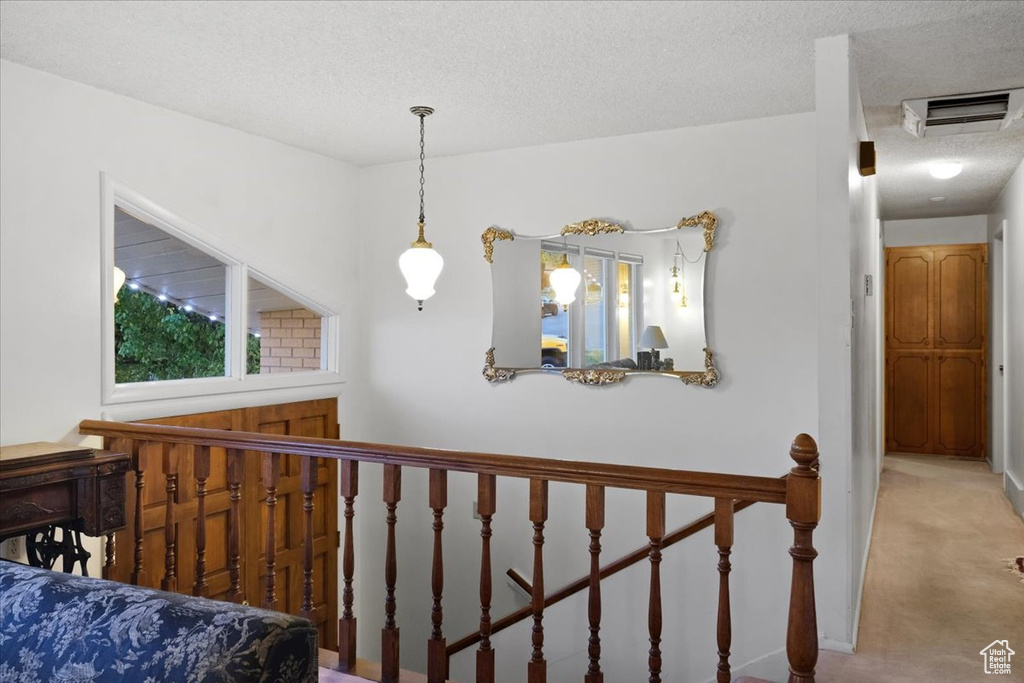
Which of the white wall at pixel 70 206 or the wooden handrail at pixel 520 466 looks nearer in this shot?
the wooden handrail at pixel 520 466

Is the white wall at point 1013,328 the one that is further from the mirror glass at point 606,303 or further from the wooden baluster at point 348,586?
the wooden baluster at point 348,586

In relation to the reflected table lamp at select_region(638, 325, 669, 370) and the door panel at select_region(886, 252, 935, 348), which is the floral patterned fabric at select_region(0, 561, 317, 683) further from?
the door panel at select_region(886, 252, 935, 348)

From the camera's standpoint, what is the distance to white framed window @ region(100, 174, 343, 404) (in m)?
3.49

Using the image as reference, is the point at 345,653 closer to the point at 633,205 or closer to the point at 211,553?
the point at 211,553

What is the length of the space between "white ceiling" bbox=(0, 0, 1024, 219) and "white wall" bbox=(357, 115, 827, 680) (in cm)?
34

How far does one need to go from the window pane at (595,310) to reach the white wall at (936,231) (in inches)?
183

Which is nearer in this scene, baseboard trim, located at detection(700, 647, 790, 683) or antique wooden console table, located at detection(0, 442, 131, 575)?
antique wooden console table, located at detection(0, 442, 131, 575)

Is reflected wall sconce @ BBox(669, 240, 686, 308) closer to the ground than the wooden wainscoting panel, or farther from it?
farther from it

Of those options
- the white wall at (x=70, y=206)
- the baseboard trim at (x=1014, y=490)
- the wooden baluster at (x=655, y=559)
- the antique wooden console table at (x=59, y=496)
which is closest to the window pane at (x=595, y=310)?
the white wall at (x=70, y=206)

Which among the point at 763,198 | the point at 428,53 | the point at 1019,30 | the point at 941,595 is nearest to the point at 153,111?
the point at 428,53

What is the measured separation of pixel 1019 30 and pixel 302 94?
288 centimetres

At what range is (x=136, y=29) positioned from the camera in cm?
272

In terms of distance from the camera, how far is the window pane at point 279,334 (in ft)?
14.1

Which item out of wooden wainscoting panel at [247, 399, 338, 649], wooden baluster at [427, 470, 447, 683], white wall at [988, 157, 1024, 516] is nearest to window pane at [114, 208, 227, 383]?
wooden wainscoting panel at [247, 399, 338, 649]
